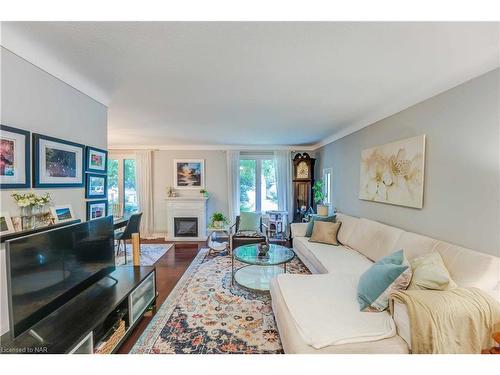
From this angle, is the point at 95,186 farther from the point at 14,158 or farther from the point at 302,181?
the point at 302,181

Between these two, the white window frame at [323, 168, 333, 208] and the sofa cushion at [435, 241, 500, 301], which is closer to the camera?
the sofa cushion at [435, 241, 500, 301]

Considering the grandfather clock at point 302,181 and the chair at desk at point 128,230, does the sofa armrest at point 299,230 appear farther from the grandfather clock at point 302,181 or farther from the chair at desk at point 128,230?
the chair at desk at point 128,230

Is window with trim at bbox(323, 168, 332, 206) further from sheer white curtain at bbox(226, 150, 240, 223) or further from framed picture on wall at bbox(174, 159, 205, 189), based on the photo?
framed picture on wall at bbox(174, 159, 205, 189)

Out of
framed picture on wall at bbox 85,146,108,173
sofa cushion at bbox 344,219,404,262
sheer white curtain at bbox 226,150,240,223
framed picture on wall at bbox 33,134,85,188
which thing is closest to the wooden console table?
framed picture on wall at bbox 33,134,85,188

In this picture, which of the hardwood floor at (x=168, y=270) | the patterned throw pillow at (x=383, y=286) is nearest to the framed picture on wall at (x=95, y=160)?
the hardwood floor at (x=168, y=270)

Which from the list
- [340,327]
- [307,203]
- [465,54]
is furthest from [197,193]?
[465,54]

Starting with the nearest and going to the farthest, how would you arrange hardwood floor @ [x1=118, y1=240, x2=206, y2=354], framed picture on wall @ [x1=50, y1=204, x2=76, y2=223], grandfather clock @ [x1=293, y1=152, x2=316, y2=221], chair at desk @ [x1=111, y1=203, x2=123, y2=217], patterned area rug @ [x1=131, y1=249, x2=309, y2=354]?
framed picture on wall @ [x1=50, y1=204, x2=76, y2=223] → patterned area rug @ [x1=131, y1=249, x2=309, y2=354] → hardwood floor @ [x1=118, y1=240, x2=206, y2=354] → chair at desk @ [x1=111, y1=203, x2=123, y2=217] → grandfather clock @ [x1=293, y1=152, x2=316, y2=221]

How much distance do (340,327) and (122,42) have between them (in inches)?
93.9

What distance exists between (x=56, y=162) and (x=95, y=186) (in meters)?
0.53

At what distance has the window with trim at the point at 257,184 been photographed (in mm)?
5863

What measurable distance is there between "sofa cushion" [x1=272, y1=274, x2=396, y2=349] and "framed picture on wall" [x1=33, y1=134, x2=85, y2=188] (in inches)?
83.2

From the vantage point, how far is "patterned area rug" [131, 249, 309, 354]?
185 centimetres

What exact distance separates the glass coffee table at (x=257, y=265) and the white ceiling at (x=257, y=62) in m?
1.98
